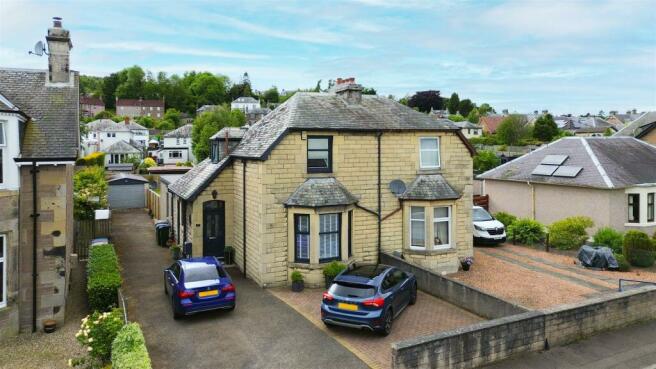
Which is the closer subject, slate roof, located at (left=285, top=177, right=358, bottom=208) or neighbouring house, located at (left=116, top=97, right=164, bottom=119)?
slate roof, located at (left=285, top=177, right=358, bottom=208)

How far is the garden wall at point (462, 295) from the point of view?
12.5m

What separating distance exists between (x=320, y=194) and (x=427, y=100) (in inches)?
4508

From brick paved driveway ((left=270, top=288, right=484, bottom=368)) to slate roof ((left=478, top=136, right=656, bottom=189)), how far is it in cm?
1438

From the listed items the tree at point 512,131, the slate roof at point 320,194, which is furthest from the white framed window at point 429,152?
the tree at point 512,131

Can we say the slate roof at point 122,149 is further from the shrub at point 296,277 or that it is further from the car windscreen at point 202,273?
the car windscreen at point 202,273

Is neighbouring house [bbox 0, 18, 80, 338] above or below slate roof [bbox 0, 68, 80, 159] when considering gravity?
below

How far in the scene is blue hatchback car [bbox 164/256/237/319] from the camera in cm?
1273

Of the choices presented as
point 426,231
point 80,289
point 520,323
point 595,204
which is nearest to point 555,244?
point 595,204

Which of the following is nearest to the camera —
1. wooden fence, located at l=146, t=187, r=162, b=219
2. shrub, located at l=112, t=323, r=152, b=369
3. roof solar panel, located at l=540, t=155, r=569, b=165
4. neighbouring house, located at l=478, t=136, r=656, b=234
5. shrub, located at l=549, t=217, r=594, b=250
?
shrub, located at l=112, t=323, r=152, b=369

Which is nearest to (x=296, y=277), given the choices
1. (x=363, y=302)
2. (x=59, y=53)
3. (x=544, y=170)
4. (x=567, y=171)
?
(x=363, y=302)

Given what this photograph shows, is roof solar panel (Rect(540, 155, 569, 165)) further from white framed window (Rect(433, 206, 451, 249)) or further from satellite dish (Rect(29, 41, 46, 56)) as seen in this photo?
satellite dish (Rect(29, 41, 46, 56))

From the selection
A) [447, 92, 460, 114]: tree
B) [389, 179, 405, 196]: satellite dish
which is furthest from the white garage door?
[447, 92, 460, 114]: tree

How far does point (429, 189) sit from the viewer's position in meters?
18.3

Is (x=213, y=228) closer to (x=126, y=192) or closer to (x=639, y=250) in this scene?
(x=639, y=250)
